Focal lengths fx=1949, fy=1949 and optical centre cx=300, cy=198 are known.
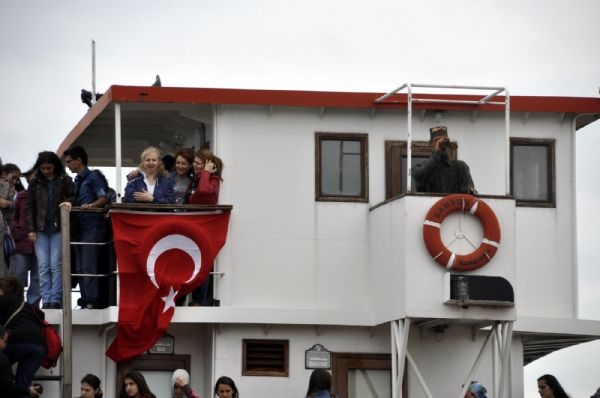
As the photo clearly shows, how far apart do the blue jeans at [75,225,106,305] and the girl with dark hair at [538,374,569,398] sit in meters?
6.24

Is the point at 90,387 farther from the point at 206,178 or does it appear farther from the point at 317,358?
the point at 317,358

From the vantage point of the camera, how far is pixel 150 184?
2533 cm

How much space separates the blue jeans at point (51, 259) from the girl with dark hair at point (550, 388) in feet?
21.7

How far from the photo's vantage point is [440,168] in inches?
987

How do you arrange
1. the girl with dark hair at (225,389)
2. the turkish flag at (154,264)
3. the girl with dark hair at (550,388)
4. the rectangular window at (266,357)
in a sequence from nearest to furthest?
the girl with dark hair at (550,388) → the girl with dark hair at (225,389) → the turkish flag at (154,264) → the rectangular window at (266,357)

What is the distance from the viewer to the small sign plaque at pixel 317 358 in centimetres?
2536

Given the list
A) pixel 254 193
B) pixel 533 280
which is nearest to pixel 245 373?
pixel 254 193

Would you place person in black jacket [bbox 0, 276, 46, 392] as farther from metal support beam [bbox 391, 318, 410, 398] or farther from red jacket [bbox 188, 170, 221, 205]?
metal support beam [bbox 391, 318, 410, 398]

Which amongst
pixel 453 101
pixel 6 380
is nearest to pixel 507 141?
pixel 453 101

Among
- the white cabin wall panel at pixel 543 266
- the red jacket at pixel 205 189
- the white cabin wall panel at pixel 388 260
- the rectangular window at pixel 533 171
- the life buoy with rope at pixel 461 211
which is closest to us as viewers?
the life buoy with rope at pixel 461 211

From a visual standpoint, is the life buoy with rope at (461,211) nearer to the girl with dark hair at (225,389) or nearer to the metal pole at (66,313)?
the girl with dark hair at (225,389)

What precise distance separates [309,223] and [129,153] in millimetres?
5191

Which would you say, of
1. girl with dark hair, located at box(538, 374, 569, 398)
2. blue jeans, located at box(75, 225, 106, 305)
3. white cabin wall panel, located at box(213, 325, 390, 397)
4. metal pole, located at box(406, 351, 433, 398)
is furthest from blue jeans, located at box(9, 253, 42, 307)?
girl with dark hair, located at box(538, 374, 569, 398)

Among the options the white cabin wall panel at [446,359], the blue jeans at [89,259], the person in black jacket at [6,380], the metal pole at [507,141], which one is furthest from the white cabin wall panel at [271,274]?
the person in black jacket at [6,380]
